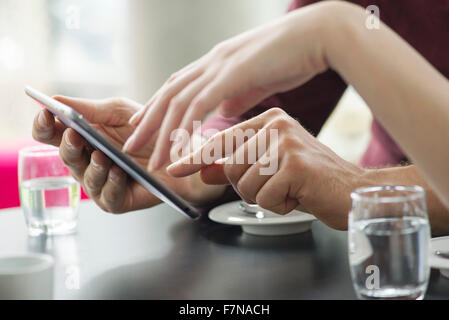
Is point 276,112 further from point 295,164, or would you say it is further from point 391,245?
point 391,245

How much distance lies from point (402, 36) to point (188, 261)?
100cm

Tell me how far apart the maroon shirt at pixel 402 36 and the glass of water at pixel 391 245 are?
813 millimetres

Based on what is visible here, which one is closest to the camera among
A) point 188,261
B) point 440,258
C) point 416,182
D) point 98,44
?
point 440,258

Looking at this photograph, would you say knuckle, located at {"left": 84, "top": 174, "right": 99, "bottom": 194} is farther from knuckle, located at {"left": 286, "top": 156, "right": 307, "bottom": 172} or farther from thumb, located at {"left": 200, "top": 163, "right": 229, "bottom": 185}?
knuckle, located at {"left": 286, "top": 156, "right": 307, "bottom": 172}

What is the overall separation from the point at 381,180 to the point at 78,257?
45 centimetres

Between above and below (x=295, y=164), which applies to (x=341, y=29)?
above

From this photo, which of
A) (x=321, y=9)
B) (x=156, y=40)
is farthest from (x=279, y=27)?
(x=156, y=40)

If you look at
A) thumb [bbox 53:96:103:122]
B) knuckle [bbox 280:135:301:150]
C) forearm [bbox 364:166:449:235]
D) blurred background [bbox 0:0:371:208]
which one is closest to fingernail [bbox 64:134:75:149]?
A: thumb [bbox 53:96:103:122]

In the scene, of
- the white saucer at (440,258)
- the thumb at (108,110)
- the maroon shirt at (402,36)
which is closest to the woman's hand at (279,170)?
the white saucer at (440,258)

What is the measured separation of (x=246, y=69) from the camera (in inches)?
22.3

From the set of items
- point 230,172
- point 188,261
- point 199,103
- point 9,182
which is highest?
point 199,103

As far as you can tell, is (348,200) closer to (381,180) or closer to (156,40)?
(381,180)

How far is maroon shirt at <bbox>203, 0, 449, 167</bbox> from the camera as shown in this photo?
1.50 metres

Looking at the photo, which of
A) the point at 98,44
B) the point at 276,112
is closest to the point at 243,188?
the point at 276,112
